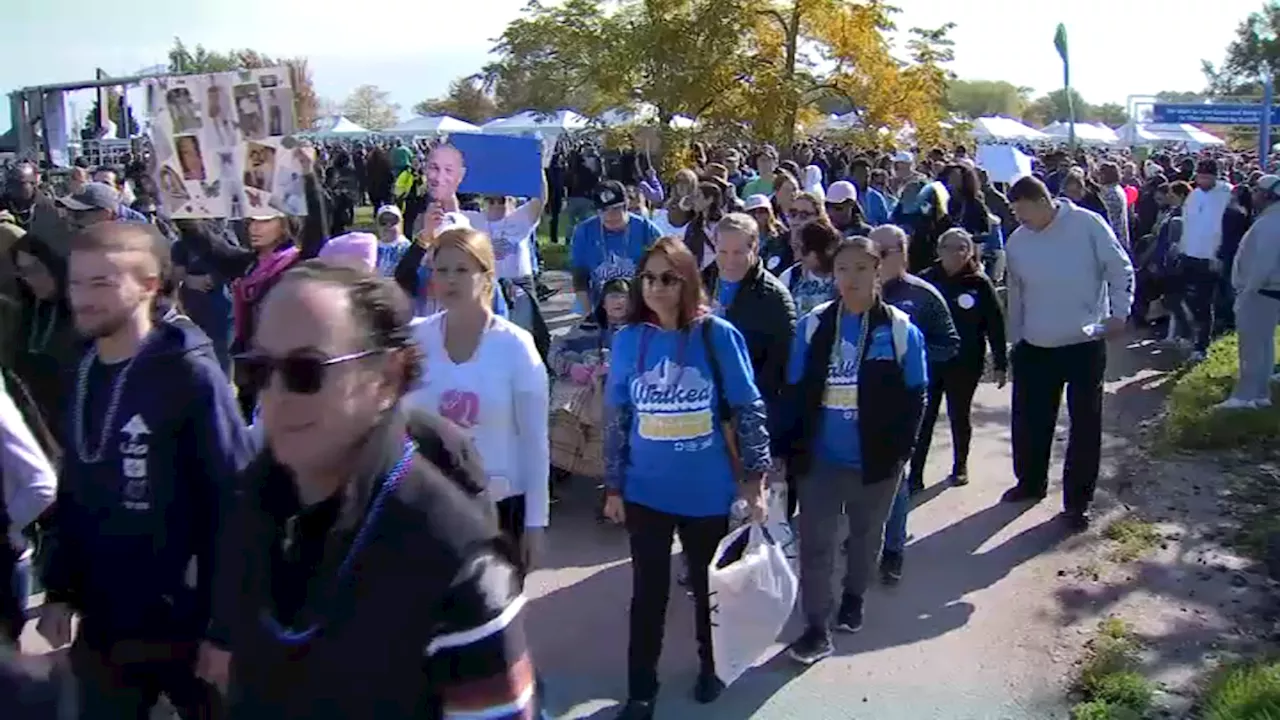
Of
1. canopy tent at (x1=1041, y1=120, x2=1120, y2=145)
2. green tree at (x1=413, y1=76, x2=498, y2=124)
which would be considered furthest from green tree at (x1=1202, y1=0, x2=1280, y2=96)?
green tree at (x1=413, y1=76, x2=498, y2=124)

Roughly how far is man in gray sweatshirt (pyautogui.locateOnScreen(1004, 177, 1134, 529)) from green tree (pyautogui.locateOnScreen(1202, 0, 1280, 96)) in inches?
2245

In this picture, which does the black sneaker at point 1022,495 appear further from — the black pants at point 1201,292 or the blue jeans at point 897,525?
the black pants at point 1201,292

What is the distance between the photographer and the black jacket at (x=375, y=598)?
69.8 inches

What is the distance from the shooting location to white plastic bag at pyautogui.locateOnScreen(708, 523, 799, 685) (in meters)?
4.72

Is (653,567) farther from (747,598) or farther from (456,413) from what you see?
(456,413)

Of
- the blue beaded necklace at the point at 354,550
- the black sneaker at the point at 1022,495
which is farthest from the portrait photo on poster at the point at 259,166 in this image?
the black sneaker at the point at 1022,495

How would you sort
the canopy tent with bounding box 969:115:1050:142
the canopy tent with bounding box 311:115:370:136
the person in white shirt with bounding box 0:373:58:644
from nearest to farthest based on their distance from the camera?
the person in white shirt with bounding box 0:373:58:644 → the canopy tent with bounding box 311:115:370:136 → the canopy tent with bounding box 969:115:1050:142

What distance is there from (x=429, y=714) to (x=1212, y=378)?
10078mm

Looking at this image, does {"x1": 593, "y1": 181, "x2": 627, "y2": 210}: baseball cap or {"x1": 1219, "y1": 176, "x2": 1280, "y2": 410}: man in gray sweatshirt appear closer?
{"x1": 593, "y1": 181, "x2": 627, "y2": 210}: baseball cap

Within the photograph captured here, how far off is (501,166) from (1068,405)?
3673 mm

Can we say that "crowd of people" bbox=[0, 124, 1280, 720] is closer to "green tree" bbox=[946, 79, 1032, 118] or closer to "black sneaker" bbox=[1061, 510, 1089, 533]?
"black sneaker" bbox=[1061, 510, 1089, 533]

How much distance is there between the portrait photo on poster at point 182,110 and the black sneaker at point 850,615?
3.58 m

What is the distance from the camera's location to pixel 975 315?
7582 mm

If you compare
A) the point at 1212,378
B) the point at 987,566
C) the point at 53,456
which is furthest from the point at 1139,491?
the point at 53,456
